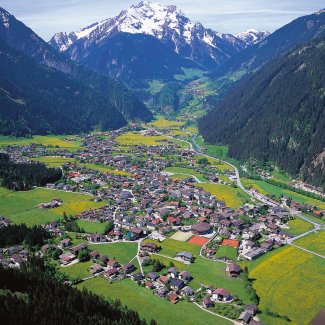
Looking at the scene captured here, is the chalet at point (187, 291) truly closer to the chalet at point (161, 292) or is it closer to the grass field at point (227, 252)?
the chalet at point (161, 292)

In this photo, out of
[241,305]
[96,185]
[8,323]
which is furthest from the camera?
[96,185]

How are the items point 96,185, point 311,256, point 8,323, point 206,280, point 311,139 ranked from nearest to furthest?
point 8,323
point 206,280
point 311,256
point 96,185
point 311,139

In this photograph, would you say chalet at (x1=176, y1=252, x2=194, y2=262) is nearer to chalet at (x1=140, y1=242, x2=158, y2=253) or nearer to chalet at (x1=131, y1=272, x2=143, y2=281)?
chalet at (x1=140, y1=242, x2=158, y2=253)

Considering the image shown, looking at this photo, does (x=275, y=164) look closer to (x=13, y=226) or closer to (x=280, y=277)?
(x=280, y=277)

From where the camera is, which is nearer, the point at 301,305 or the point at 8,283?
the point at 8,283

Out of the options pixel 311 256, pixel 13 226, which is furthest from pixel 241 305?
pixel 13 226

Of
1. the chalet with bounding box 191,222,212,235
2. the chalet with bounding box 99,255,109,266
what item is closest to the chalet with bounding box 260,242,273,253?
the chalet with bounding box 191,222,212,235

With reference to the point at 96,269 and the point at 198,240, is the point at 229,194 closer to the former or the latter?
the point at 198,240
